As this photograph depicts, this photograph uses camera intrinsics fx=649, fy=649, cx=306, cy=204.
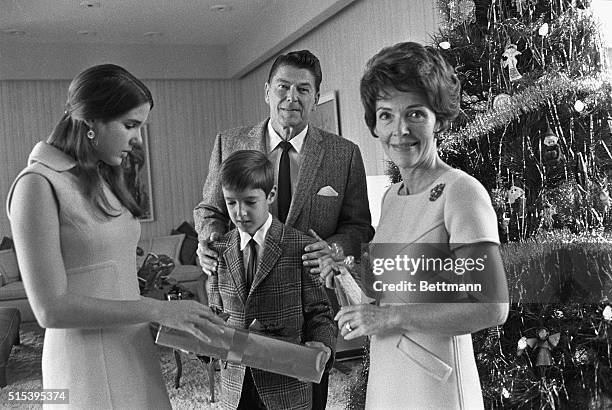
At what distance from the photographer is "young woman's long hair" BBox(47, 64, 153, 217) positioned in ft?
2.41

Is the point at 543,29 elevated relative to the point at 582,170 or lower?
elevated

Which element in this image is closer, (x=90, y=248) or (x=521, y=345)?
(x=90, y=248)

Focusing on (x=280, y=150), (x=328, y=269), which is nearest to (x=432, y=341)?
(x=328, y=269)

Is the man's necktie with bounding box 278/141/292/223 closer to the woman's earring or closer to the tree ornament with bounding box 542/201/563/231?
the woman's earring

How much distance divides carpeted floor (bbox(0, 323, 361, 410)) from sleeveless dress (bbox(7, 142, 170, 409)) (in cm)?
10

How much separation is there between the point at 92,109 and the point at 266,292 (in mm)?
402

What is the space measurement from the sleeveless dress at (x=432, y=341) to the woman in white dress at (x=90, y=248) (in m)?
0.22

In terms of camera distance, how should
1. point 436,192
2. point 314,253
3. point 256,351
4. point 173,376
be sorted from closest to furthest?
point 436,192 → point 256,351 → point 314,253 → point 173,376

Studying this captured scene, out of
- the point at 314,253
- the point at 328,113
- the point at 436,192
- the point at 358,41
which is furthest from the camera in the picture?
the point at 328,113

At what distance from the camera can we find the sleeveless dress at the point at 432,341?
0.68 metres

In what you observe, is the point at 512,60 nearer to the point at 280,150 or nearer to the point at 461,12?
the point at 461,12

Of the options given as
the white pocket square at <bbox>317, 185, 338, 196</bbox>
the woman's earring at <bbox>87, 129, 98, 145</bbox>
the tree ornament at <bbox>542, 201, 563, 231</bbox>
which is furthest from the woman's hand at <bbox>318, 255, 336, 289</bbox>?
the tree ornament at <bbox>542, 201, 563, 231</bbox>

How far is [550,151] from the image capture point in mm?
1482

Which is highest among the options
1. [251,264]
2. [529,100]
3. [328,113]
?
[328,113]
